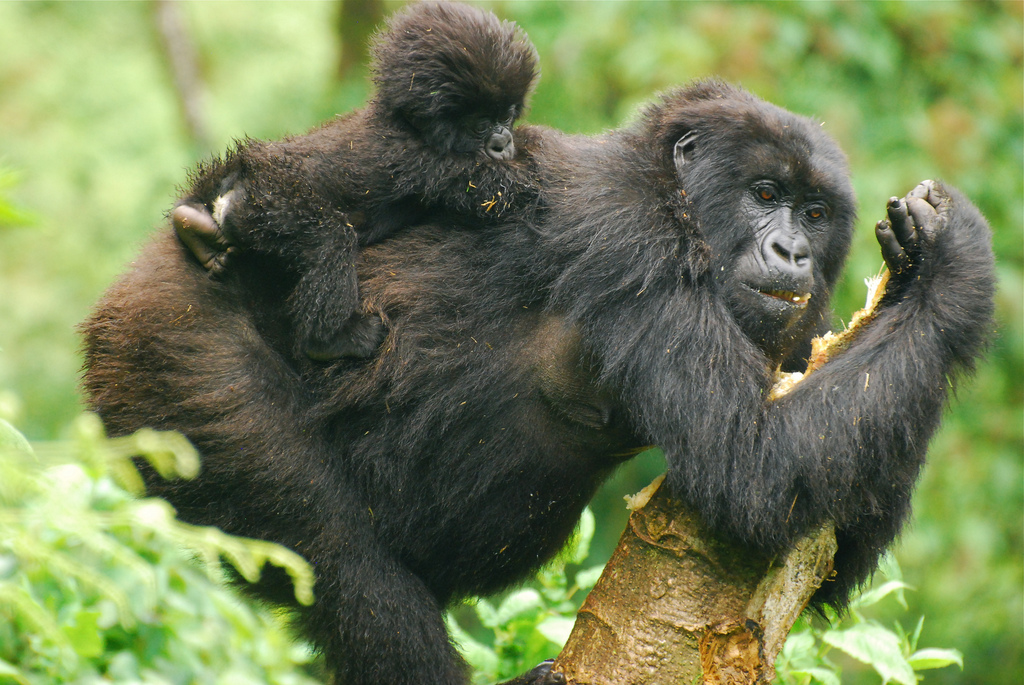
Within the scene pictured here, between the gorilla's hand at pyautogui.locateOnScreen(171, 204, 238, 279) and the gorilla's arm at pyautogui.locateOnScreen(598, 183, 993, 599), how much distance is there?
115 centimetres

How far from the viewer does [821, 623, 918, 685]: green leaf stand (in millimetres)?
2527

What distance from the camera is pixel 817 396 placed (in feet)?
8.42

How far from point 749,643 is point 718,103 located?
163 centimetres

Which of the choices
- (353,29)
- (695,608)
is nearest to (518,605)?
(695,608)

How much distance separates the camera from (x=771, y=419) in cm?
256

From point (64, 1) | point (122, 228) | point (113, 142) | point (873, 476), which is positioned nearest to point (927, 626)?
point (873, 476)

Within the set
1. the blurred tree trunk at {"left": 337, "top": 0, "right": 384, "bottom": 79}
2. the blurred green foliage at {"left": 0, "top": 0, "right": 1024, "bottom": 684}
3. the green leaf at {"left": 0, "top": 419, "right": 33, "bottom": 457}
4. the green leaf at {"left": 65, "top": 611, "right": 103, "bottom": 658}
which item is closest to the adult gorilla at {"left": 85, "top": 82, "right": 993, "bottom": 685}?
the green leaf at {"left": 0, "top": 419, "right": 33, "bottom": 457}

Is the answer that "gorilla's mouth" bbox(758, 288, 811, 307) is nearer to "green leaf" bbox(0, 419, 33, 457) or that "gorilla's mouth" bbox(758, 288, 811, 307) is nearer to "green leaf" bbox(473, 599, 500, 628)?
"green leaf" bbox(473, 599, 500, 628)

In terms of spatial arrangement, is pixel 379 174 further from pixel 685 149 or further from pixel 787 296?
pixel 787 296

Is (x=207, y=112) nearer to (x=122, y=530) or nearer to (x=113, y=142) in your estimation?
(x=113, y=142)

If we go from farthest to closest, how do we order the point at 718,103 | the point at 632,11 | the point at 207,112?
1. the point at 207,112
2. the point at 632,11
3. the point at 718,103

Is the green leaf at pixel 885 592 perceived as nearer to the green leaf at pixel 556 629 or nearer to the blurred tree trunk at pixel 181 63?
the green leaf at pixel 556 629

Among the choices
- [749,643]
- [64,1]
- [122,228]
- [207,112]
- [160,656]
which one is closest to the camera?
[160,656]

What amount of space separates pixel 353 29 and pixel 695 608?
6.84 metres
